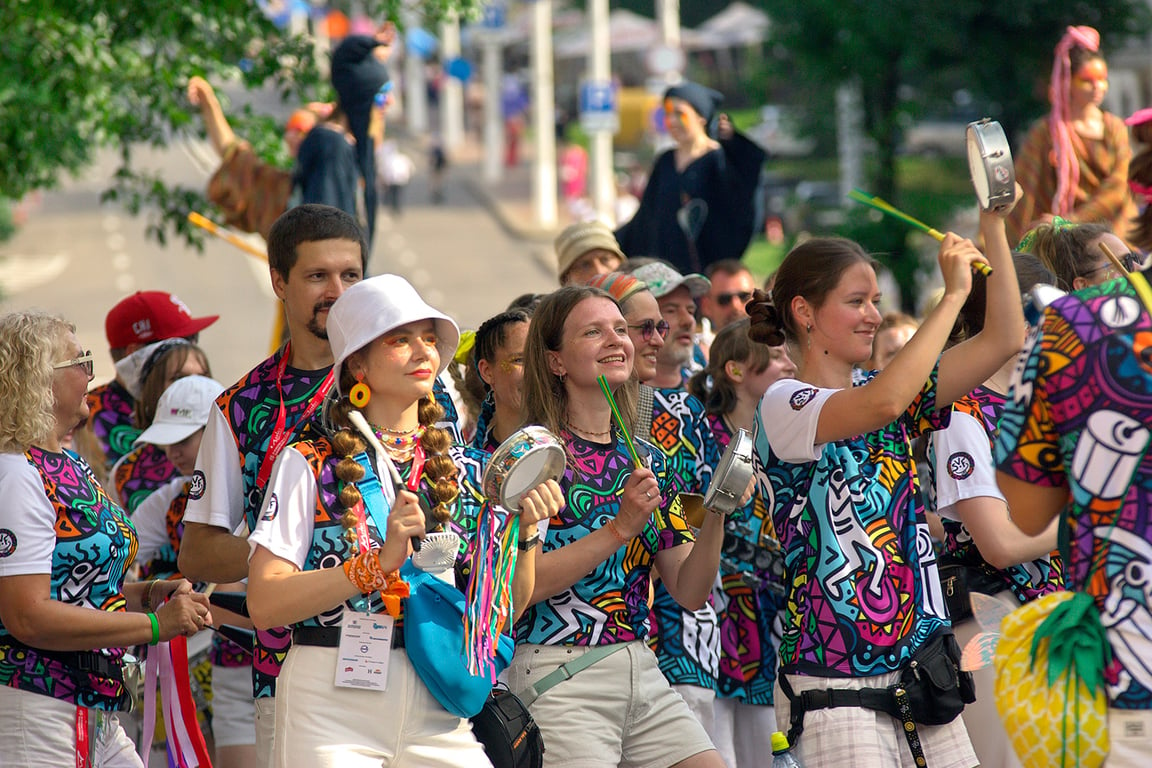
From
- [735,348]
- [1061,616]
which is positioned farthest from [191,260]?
[1061,616]

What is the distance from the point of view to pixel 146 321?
683 cm

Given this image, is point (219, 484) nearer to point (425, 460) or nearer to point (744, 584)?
point (425, 460)

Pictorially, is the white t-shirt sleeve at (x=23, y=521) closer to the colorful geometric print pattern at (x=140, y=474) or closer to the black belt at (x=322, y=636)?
the black belt at (x=322, y=636)

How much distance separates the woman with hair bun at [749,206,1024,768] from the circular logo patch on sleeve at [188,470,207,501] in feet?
5.54

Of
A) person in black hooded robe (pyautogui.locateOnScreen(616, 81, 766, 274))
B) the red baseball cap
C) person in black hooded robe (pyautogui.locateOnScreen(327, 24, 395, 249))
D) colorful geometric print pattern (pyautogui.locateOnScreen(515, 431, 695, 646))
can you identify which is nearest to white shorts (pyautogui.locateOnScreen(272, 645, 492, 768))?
colorful geometric print pattern (pyautogui.locateOnScreen(515, 431, 695, 646))

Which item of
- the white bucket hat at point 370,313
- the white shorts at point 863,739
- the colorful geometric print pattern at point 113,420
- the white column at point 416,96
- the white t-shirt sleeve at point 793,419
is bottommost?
the white shorts at point 863,739

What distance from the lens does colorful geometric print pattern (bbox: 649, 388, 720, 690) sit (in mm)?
5598

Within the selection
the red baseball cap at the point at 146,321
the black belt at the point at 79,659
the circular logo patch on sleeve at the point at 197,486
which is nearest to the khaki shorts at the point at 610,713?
the circular logo patch on sleeve at the point at 197,486

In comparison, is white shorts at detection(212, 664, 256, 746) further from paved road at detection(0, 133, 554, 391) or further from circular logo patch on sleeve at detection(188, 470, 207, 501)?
paved road at detection(0, 133, 554, 391)

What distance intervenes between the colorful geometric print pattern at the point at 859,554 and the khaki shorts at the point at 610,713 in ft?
1.49

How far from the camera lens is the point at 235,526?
188 inches

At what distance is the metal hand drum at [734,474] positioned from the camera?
14.7ft

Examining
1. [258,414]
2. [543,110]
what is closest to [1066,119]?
[258,414]

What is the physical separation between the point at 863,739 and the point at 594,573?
942 millimetres
